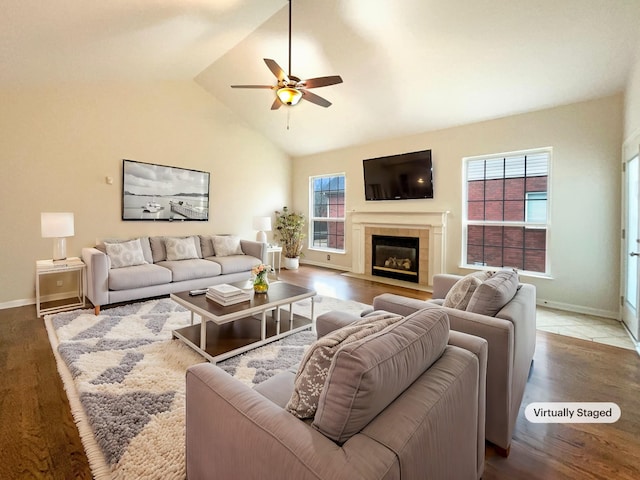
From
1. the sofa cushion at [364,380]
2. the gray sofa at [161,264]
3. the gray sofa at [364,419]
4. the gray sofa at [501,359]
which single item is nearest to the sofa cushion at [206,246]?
the gray sofa at [161,264]

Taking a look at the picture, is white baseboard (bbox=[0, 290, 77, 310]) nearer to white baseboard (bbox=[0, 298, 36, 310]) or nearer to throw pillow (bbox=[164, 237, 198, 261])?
white baseboard (bbox=[0, 298, 36, 310])

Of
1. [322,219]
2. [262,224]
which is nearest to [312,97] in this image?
[262,224]

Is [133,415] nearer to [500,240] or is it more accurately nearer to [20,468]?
[20,468]

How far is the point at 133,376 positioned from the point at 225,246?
125 inches

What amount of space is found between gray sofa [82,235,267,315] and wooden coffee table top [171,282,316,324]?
1304 millimetres

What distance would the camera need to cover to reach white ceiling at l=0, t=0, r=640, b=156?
2.91 meters

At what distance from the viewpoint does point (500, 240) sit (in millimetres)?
4543

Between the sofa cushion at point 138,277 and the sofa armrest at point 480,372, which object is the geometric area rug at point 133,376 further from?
the sofa armrest at point 480,372

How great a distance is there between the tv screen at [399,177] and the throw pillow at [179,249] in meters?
3.31

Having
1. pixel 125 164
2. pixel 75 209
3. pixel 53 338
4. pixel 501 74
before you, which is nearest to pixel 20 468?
pixel 53 338

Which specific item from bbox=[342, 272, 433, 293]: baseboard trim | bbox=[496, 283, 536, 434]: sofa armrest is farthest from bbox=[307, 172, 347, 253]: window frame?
bbox=[496, 283, 536, 434]: sofa armrest

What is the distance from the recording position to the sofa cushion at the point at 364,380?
0.83 metres

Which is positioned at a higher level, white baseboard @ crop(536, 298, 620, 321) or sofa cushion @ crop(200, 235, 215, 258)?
sofa cushion @ crop(200, 235, 215, 258)

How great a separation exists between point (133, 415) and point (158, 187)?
13.3 feet
